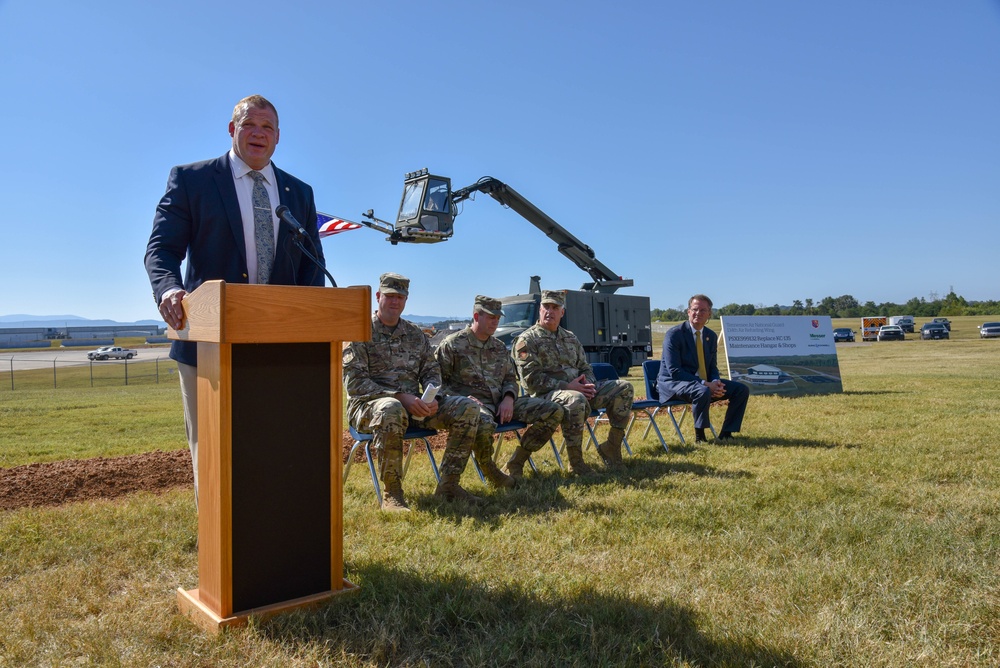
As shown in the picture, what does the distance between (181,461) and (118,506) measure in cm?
176

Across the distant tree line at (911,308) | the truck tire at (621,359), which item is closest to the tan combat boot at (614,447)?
the truck tire at (621,359)

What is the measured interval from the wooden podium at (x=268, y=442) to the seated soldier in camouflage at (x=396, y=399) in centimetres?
189

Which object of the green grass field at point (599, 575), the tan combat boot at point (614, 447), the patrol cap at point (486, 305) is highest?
the patrol cap at point (486, 305)

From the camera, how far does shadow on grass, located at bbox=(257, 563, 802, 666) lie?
2.49m

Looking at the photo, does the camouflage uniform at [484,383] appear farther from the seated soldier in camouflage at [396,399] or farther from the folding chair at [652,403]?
the folding chair at [652,403]

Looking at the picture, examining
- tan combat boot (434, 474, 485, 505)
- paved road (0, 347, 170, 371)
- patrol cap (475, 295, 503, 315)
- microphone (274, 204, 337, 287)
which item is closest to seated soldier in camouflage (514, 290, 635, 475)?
patrol cap (475, 295, 503, 315)

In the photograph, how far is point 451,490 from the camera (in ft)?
16.1

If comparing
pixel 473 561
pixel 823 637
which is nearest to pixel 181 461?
pixel 473 561

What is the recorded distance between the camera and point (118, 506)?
186 inches

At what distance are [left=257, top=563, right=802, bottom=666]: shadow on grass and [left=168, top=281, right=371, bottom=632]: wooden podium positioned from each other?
174 mm

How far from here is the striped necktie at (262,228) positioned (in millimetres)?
2943

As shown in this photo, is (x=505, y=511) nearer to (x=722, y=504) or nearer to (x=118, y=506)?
(x=722, y=504)

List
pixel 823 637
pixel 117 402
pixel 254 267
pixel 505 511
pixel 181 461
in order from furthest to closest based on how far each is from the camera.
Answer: pixel 117 402 → pixel 181 461 → pixel 505 511 → pixel 254 267 → pixel 823 637

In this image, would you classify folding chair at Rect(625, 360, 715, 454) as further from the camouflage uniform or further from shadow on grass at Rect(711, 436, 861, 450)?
the camouflage uniform
